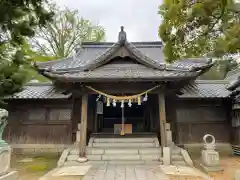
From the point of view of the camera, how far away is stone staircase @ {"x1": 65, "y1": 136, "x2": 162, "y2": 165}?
8.02 meters

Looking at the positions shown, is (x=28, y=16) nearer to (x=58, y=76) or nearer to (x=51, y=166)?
(x=58, y=76)

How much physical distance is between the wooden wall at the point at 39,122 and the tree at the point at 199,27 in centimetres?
643

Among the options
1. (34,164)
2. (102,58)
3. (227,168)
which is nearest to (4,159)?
(34,164)

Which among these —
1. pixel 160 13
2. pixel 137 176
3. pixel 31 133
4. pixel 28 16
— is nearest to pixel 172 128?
pixel 137 176

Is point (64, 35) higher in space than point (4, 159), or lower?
higher

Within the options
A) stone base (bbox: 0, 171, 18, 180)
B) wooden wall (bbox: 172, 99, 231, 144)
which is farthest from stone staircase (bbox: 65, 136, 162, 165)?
stone base (bbox: 0, 171, 18, 180)

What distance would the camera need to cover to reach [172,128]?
10.8 metres

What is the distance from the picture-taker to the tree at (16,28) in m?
6.55

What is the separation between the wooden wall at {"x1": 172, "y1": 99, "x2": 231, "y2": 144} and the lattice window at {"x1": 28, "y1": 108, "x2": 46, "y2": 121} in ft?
24.3

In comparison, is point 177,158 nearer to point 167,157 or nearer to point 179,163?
point 179,163

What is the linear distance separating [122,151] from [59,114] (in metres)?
4.35

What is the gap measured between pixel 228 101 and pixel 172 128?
3414 millimetres

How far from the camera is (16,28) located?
6.93 meters

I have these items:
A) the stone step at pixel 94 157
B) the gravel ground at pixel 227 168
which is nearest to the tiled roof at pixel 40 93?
the stone step at pixel 94 157
